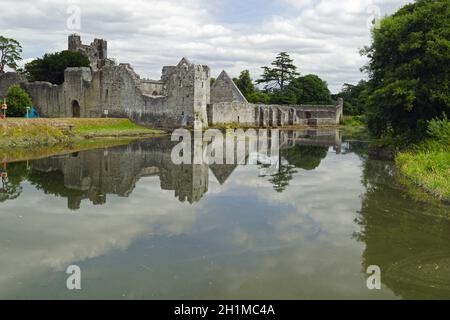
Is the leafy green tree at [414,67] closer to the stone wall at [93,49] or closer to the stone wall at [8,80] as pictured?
the stone wall at [8,80]

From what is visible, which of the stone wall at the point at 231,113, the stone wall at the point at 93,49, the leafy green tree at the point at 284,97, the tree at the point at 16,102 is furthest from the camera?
the leafy green tree at the point at 284,97

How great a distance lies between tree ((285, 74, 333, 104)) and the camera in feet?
239

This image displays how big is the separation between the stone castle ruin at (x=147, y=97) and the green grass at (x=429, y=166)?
67.8 ft

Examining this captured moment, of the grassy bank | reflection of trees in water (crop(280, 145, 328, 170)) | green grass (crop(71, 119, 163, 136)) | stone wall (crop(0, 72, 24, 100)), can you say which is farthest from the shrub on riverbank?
stone wall (crop(0, 72, 24, 100))

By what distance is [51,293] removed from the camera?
696 centimetres

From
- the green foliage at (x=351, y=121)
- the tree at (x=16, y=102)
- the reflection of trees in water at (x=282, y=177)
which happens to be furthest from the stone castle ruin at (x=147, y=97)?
the reflection of trees in water at (x=282, y=177)

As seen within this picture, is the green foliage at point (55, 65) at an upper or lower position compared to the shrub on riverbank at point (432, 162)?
upper

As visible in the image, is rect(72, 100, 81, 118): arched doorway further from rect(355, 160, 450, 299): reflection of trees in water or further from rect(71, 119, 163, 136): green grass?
rect(355, 160, 450, 299): reflection of trees in water

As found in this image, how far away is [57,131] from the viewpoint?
29.6 m

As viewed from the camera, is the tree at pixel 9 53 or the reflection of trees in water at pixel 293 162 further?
the tree at pixel 9 53

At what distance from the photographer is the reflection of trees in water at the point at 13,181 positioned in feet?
44.6

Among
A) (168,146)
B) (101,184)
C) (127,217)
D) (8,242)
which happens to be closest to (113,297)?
(8,242)

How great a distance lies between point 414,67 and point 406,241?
1328cm
